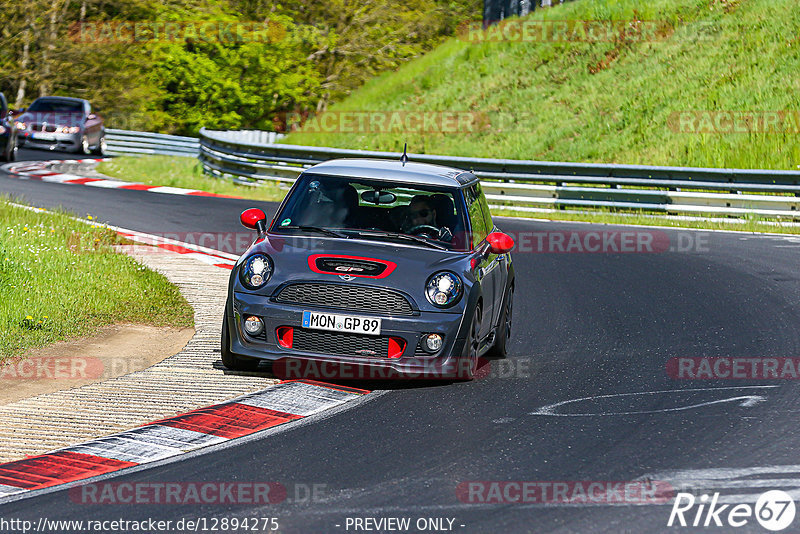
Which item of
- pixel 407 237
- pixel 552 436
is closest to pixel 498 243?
pixel 407 237

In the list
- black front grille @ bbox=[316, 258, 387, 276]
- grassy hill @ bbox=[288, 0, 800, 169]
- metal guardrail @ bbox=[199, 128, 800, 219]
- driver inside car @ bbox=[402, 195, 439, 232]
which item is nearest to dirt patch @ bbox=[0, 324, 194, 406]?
black front grille @ bbox=[316, 258, 387, 276]

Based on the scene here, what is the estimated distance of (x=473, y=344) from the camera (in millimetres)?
8273

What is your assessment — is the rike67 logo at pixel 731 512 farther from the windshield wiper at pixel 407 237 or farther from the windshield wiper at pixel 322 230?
the windshield wiper at pixel 322 230

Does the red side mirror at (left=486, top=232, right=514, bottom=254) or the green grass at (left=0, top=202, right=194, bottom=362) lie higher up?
the red side mirror at (left=486, top=232, right=514, bottom=254)

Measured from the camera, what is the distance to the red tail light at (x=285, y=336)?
7945mm

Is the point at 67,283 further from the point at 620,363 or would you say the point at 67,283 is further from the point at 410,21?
the point at 410,21

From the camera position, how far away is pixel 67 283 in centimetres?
1105

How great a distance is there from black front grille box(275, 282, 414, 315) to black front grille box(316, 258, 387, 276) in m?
0.12

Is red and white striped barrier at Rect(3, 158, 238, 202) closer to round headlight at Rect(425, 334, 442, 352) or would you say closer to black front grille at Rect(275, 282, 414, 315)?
black front grille at Rect(275, 282, 414, 315)

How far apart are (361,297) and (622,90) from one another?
2801 cm

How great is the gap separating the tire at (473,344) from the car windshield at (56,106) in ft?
89.0

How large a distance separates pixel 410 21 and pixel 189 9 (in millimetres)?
10300

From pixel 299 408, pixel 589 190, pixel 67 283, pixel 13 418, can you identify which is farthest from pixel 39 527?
pixel 589 190

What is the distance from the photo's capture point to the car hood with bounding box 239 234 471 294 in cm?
792
